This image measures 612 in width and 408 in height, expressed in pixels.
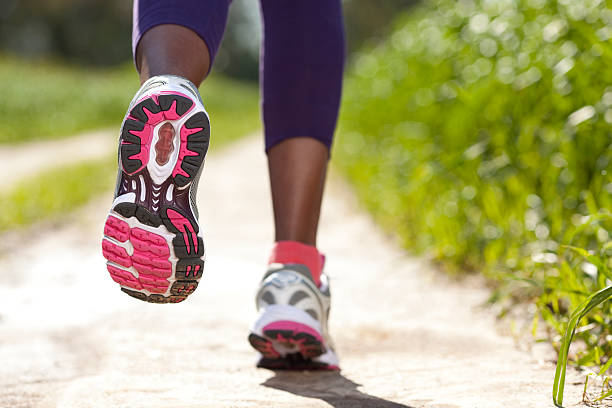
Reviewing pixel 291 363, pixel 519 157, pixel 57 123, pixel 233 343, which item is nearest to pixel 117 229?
pixel 291 363

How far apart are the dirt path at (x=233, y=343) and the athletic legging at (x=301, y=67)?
424mm

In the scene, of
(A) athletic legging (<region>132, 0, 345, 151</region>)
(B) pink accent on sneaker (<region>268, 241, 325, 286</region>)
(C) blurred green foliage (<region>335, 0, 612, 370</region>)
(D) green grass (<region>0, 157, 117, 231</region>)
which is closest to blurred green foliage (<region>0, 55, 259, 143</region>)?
(D) green grass (<region>0, 157, 117, 231</region>)

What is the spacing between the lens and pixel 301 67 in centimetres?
131

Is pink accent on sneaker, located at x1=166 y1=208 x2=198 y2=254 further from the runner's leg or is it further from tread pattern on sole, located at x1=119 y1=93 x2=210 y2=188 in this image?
the runner's leg

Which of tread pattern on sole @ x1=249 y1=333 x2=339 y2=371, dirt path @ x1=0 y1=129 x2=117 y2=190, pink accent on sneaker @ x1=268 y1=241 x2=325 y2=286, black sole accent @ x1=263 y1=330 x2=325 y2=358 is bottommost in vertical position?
tread pattern on sole @ x1=249 y1=333 x2=339 y2=371

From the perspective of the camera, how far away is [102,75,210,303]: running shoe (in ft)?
2.89

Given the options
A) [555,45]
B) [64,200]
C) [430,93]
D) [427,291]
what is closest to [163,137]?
[427,291]

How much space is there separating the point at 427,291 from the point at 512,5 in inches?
36.8

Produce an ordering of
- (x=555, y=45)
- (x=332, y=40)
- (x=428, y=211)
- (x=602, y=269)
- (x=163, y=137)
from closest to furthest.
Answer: (x=163, y=137), (x=602, y=269), (x=332, y=40), (x=555, y=45), (x=428, y=211)

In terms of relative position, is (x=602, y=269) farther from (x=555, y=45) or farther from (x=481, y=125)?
(x=481, y=125)

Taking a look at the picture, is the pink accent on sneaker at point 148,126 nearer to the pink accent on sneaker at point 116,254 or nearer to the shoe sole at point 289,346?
the pink accent on sneaker at point 116,254

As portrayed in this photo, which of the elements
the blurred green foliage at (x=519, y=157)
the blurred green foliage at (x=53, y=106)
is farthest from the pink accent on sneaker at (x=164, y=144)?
the blurred green foliage at (x=53, y=106)

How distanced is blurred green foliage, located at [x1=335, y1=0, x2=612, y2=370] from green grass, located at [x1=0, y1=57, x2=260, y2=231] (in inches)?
64.1

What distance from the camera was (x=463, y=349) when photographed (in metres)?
1.37
